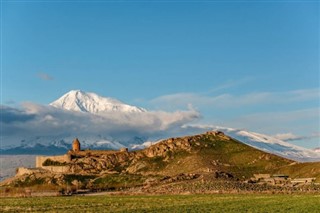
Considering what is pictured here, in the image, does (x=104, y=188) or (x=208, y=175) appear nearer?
(x=208, y=175)

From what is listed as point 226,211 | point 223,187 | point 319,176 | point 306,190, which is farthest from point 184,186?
point 226,211

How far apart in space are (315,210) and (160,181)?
115 meters

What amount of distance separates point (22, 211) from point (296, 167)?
5603 inches

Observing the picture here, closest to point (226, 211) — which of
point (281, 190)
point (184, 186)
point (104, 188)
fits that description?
point (281, 190)

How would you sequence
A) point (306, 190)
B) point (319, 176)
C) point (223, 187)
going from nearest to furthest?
point (306, 190) < point (223, 187) < point (319, 176)

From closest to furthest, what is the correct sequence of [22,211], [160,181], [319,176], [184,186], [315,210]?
1. [315,210]
2. [22,211]
3. [184,186]
4. [319,176]
5. [160,181]

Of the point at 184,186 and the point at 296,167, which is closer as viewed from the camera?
the point at 184,186

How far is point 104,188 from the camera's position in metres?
188

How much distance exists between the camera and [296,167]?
19712cm

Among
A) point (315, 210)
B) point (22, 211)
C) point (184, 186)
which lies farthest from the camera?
point (184, 186)

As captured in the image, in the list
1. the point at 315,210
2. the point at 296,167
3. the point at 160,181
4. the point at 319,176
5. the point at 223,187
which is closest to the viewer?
the point at 315,210

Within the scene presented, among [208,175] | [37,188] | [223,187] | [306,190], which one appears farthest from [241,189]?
[37,188]

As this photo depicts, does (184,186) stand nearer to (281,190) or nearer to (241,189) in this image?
(241,189)

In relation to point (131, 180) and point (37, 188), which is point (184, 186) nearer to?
point (131, 180)
